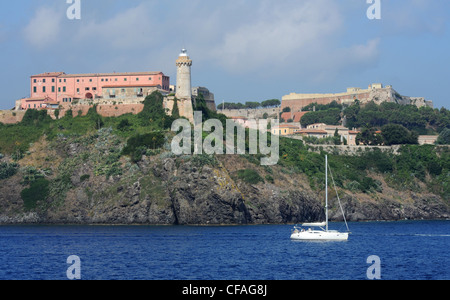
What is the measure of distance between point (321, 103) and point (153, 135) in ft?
264

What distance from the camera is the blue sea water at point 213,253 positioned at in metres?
47.9

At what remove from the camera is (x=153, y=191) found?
81.2 metres

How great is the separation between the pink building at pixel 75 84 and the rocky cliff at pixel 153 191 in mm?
11179

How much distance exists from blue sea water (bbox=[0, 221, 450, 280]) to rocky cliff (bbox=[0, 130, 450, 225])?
3.41m

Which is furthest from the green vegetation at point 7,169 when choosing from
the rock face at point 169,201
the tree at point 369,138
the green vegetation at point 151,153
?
the tree at point 369,138

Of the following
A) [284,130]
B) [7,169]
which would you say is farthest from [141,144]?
[284,130]

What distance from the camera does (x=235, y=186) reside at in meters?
81.5

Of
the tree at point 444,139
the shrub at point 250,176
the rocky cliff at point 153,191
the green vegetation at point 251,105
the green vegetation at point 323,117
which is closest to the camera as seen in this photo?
the rocky cliff at point 153,191

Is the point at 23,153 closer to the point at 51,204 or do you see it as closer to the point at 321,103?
the point at 51,204

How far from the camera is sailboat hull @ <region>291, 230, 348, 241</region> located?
66625mm

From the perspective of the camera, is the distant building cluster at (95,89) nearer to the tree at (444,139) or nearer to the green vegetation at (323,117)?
the tree at (444,139)

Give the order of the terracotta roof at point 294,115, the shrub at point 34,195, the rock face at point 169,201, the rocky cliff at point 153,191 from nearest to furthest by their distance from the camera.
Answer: the rock face at point 169,201, the rocky cliff at point 153,191, the shrub at point 34,195, the terracotta roof at point 294,115

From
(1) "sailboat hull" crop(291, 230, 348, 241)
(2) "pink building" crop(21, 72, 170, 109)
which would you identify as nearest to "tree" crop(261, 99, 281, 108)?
(2) "pink building" crop(21, 72, 170, 109)

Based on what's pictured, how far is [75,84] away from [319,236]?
165ft
